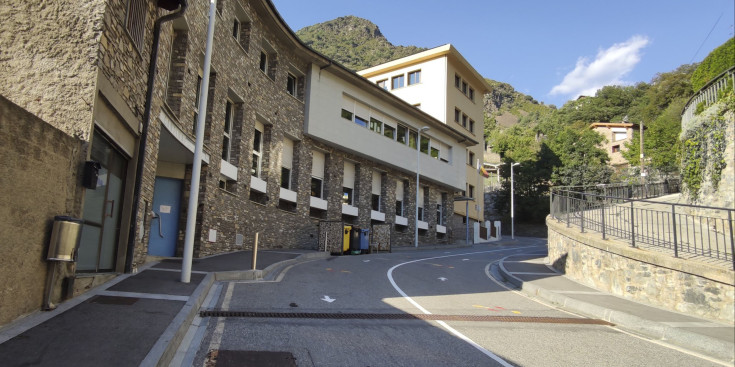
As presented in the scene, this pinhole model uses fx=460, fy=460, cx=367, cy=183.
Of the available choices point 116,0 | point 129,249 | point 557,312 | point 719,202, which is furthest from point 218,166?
point 719,202

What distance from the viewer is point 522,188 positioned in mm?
52688

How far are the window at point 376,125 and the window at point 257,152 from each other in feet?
31.8

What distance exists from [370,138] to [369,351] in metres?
22.5

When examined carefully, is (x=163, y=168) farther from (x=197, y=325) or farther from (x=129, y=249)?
(x=197, y=325)

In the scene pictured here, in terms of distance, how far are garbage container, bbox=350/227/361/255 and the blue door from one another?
9.35 metres

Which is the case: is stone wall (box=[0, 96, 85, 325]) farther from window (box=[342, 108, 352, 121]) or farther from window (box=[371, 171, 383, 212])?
window (box=[371, 171, 383, 212])

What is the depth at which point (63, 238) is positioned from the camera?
20.1 ft

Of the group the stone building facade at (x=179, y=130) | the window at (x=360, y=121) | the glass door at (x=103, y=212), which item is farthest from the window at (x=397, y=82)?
the glass door at (x=103, y=212)

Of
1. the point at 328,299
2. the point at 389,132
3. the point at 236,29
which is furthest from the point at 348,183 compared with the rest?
the point at 328,299

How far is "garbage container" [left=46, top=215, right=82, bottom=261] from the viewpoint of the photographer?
5.99 metres

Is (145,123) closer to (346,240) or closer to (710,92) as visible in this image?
(346,240)

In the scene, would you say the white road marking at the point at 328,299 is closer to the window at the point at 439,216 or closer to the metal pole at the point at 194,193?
the metal pole at the point at 194,193

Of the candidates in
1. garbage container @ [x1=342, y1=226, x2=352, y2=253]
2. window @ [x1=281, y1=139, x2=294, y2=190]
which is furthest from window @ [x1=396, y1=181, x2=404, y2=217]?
window @ [x1=281, y1=139, x2=294, y2=190]

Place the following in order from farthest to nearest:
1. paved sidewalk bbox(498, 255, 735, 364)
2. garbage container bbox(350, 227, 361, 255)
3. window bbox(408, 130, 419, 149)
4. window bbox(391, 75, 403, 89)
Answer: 1. window bbox(391, 75, 403, 89)
2. window bbox(408, 130, 419, 149)
3. garbage container bbox(350, 227, 361, 255)
4. paved sidewalk bbox(498, 255, 735, 364)
